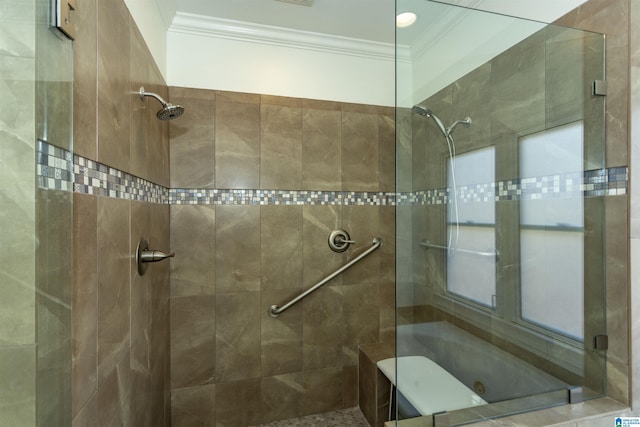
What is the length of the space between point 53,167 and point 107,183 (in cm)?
31

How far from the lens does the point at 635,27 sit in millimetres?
1072

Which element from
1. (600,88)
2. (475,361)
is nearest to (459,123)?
(600,88)

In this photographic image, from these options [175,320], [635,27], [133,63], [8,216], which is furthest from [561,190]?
[175,320]

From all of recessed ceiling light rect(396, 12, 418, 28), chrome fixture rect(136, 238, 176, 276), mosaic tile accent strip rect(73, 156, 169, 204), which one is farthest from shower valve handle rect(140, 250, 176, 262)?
recessed ceiling light rect(396, 12, 418, 28)

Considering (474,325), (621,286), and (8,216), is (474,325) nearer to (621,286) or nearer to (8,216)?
(621,286)

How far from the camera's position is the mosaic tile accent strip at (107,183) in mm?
780

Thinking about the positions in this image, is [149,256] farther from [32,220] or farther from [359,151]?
[359,151]

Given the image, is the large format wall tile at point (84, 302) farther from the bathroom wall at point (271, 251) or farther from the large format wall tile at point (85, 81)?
the bathroom wall at point (271, 251)

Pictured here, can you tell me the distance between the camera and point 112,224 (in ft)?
3.17

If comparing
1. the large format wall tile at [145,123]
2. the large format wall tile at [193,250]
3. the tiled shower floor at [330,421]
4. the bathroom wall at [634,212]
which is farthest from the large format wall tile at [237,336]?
the bathroom wall at [634,212]

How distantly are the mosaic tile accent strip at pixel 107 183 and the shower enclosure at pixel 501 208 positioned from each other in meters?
1.03

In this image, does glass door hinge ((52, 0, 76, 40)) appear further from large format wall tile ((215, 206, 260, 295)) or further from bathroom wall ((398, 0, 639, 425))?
large format wall tile ((215, 206, 260, 295))

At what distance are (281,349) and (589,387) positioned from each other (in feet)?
5.10

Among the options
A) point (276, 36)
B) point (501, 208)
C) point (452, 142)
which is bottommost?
point (501, 208)
